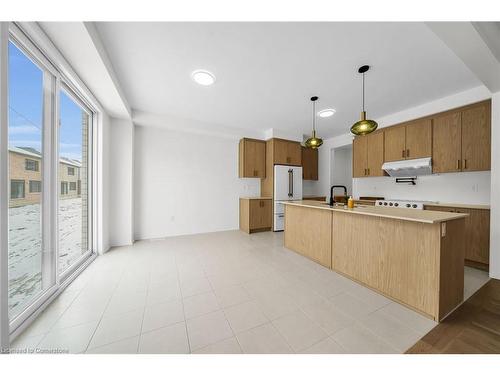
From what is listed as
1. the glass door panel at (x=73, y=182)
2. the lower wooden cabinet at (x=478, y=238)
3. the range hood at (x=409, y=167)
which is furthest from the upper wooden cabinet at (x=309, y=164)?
the glass door panel at (x=73, y=182)

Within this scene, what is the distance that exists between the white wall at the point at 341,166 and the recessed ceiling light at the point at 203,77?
4.41 metres

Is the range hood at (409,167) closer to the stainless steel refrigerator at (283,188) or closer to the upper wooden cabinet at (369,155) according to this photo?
the upper wooden cabinet at (369,155)

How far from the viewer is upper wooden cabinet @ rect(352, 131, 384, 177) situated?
157 inches

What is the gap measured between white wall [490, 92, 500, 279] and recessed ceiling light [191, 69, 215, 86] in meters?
3.84

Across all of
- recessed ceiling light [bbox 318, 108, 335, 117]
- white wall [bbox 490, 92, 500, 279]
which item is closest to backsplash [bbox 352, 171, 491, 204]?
white wall [bbox 490, 92, 500, 279]

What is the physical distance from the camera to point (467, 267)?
2729 millimetres

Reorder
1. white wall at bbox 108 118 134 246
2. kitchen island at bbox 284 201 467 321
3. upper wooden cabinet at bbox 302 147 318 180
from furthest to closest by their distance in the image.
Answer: upper wooden cabinet at bbox 302 147 318 180, white wall at bbox 108 118 134 246, kitchen island at bbox 284 201 467 321

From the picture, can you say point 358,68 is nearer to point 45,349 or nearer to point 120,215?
point 45,349

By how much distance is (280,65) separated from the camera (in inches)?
89.7

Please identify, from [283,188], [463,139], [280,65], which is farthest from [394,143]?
[280,65]

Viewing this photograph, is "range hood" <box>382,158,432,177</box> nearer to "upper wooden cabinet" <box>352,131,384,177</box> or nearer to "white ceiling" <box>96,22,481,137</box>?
"upper wooden cabinet" <box>352,131,384,177</box>

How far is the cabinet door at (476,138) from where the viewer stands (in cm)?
262

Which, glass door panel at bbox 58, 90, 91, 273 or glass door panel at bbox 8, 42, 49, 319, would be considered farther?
glass door panel at bbox 58, 90, 91, 273
